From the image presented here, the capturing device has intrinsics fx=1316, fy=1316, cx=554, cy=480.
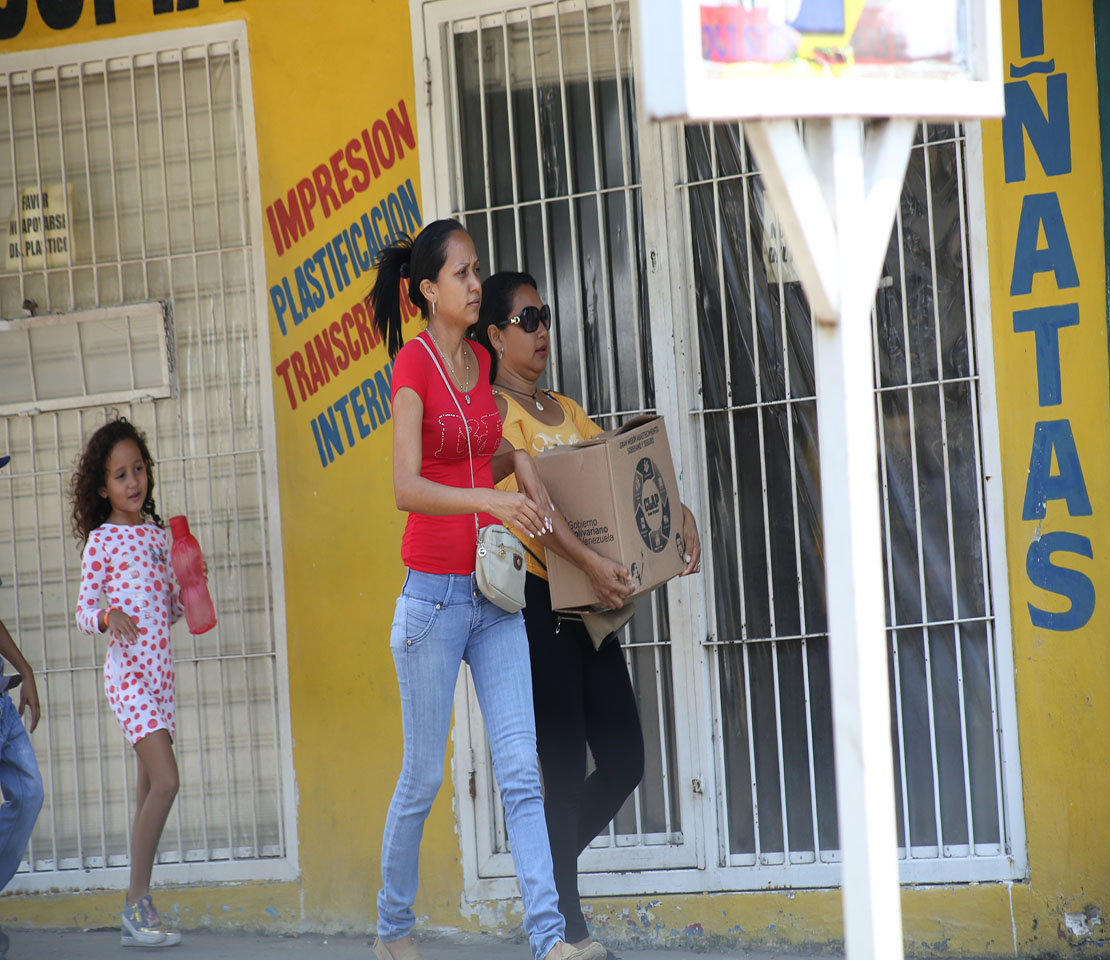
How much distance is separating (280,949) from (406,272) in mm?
2392

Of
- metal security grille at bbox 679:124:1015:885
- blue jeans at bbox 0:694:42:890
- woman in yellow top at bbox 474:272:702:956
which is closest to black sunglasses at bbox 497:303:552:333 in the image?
woman in yellow top at bbox 474:272:702:956

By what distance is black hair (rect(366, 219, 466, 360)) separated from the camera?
3.64m

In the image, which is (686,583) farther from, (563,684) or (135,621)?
(135,621)

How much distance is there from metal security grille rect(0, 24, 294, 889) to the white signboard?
9.92 feet

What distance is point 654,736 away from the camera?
452 centimetres

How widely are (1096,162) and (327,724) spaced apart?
10.3 ft

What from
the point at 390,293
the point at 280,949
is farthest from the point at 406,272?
the point at 280,949

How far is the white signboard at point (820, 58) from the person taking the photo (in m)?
2.14

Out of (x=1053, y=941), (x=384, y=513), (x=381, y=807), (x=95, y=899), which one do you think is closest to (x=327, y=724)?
(x=381, y=807)

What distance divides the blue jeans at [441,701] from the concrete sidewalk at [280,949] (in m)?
0.95

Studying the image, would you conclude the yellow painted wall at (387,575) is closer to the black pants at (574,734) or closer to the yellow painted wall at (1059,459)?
the yellow painted wall at (1059,459)

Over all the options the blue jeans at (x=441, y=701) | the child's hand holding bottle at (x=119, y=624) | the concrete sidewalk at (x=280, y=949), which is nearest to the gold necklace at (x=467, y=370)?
the blue jeans at (x=441, y=701)

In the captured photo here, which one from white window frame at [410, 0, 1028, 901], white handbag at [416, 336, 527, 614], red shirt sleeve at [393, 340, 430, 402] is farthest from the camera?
white window frame at [410, 0, 1028, 901]

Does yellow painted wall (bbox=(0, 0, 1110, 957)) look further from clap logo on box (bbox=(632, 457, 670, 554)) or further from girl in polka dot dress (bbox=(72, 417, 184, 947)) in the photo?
clap logo on box (bbox=(632, 457, 670, 554))
